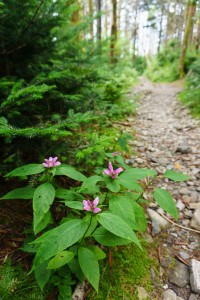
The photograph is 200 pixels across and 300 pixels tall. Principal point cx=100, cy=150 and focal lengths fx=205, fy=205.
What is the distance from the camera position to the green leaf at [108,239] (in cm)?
141

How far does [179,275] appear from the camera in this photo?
182 cm

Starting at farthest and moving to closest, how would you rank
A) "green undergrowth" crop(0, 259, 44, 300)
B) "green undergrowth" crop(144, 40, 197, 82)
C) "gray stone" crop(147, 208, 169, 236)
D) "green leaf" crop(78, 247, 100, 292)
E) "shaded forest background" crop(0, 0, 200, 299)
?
"green undergrowth" crop(144, 40, 197, 82)
"gray stone" crop(147, 208, 169, 236)
"shaded forest background" crop(0, 0, 200, 299)
"green undergrowth" crop(0, 259, 44, 300)
"green leaf" crop(78, 247, 100, 292)

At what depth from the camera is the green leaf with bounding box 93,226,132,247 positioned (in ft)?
4.64

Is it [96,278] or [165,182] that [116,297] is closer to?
[96,278]

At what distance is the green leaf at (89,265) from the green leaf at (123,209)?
12.6 inches

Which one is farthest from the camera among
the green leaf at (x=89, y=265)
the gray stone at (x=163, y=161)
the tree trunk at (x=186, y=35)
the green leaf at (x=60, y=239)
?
the tree trunk at (x=186, y=35)

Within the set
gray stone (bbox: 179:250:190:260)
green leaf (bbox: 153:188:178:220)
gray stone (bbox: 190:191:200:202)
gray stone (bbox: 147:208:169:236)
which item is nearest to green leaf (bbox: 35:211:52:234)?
green leaf (bbox: 153:188:178:220)

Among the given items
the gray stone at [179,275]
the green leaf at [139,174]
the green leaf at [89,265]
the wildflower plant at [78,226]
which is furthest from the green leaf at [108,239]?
the gray stone at [179,275]

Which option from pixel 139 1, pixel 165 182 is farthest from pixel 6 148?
pixel 139 1

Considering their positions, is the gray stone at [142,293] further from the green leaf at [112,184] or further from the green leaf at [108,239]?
the green leaf at [112,184]

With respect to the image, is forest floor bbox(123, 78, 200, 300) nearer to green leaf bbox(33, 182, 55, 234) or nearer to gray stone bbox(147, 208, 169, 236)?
gray stone bbox(147, 208, 169, 236)

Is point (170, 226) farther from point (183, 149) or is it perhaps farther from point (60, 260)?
point (183, 149)

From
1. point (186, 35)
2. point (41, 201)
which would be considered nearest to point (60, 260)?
point (41, 201)

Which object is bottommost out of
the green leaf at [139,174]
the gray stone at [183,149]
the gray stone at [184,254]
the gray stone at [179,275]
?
the gray stone at [184,254]
